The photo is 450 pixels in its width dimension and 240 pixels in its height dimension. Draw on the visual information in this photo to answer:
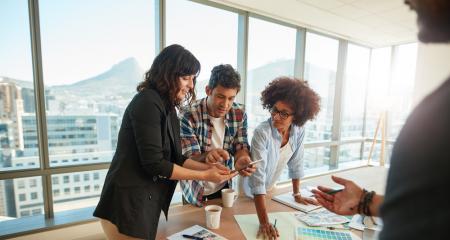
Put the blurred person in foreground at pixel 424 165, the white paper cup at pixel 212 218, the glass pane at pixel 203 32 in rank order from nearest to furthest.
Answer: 1. the blurred person in foreground at pixel 424 165
2. the white paper cup at pixel 212 218
3. the glass pane at pixel 203 32

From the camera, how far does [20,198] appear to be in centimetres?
235

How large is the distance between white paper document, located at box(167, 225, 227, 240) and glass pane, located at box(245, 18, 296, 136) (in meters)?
2.34

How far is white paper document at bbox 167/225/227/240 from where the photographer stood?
1.07 m

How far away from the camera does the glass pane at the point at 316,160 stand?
4.50m

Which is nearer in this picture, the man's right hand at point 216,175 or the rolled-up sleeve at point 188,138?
the man's right hand at point 216,175

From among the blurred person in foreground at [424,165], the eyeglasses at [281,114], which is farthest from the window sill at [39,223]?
the blurred person in foreground at [424,165]

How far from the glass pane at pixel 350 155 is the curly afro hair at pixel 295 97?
3814 mm

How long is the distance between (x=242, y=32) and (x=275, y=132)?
2210 mm

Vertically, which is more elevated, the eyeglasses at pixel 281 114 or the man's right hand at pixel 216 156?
the eyeglasses at pixel 281 114

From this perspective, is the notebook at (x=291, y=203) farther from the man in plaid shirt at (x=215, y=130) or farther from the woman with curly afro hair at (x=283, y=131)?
the man in plaid shirt at (x=215, y=130)

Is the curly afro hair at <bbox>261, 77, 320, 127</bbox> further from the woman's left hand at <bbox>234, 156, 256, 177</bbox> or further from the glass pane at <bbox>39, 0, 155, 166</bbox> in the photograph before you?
the glass pane at <bbox>39, 0, 155, 166</bbox>

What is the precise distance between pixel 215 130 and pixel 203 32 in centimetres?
184

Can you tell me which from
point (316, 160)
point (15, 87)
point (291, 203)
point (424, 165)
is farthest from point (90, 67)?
point (316, 160)

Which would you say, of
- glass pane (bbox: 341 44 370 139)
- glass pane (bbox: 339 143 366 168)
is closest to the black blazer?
glass pane (bbox: 341 44 370 139)
